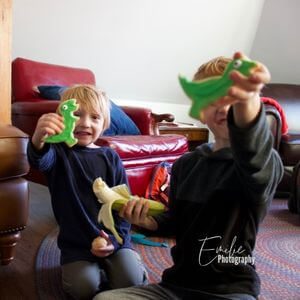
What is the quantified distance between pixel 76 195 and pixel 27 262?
1.39 feet

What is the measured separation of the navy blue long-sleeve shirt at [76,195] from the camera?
1.07 meters

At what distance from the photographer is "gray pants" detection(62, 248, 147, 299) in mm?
1041

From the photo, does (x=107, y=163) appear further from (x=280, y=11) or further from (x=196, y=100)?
(x=280, y=11)

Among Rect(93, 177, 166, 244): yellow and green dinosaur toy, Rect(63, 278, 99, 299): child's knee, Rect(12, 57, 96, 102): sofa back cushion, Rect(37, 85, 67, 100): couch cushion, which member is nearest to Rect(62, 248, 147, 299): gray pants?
Rect(63, 278, 99, 299): child's knee

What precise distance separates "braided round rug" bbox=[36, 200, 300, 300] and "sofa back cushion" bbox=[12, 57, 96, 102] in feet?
3.01

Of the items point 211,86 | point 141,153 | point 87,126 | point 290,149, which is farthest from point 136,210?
point 290,149

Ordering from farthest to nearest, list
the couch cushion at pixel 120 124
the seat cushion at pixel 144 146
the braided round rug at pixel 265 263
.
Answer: the couch cushion at pixel 120 124 < the seat cushion at pixel 144 146 < the braided round rug at pixel 265 263

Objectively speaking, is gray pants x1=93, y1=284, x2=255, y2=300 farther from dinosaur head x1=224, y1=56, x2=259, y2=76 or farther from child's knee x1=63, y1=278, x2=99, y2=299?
dinosaur head x1=224, y1=56, x2=259, y2=76

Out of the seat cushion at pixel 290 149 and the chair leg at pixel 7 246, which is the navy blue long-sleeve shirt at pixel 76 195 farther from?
the seat cushion at pixel 290 149

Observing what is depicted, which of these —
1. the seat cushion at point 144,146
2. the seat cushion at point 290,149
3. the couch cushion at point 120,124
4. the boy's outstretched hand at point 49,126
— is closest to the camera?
the boy's outstretched hand at point 49,126

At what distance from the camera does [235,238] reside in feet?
2.31

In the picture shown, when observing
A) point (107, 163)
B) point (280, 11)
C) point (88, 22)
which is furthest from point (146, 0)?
point (107, 163)

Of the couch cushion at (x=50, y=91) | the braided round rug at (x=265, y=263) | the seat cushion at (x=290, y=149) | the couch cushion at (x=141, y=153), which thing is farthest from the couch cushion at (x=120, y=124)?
the seat cushion at (x=290, y=149)

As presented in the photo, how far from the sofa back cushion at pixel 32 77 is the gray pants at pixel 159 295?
1.61 meters
